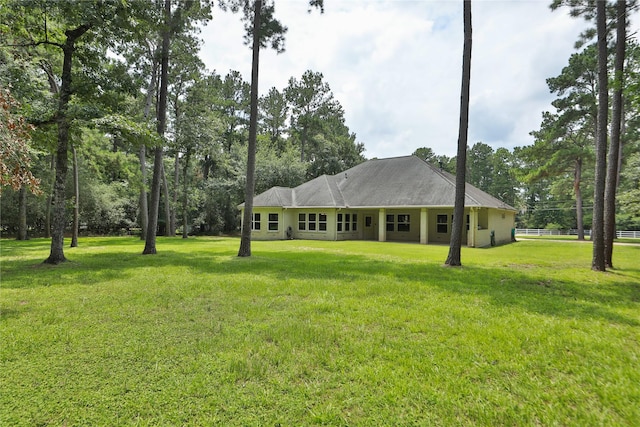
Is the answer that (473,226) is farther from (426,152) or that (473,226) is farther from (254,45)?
(426,152)

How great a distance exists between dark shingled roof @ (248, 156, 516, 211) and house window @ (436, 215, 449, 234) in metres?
2.30

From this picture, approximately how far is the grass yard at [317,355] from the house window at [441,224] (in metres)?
13.4

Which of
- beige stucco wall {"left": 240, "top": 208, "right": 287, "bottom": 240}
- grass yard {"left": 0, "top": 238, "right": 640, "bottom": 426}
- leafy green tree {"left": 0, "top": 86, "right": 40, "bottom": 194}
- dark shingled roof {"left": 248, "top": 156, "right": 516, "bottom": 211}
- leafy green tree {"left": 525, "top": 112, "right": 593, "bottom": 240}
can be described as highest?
leafy green tree {"left": 525, "top": 112, "right": 593, "bottom": 240}

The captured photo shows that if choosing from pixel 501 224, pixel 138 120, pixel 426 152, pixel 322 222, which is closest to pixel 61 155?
pixel 138 120

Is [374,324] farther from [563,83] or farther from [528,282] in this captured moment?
[563,83]

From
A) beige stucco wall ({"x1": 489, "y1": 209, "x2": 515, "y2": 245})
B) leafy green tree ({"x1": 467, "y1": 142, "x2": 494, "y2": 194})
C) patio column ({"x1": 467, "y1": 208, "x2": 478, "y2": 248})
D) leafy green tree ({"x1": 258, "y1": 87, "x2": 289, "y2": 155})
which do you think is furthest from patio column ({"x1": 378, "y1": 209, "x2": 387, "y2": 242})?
leafy green tree ({"x1": 467, "y1": 142, "x2": 494, "y2": 194})

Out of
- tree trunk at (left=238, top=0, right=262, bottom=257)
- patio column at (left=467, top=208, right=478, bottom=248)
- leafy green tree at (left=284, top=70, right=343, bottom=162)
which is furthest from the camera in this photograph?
leafy green tree at (left=284, top=70, right=343, bottom=162)

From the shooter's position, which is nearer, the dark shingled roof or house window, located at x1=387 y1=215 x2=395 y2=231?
the dark shingled roof

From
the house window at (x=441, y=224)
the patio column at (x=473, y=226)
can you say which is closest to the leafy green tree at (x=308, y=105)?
the house window at (x=441, y=224)

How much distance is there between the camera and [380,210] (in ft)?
66.4

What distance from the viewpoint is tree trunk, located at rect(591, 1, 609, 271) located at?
9031mm

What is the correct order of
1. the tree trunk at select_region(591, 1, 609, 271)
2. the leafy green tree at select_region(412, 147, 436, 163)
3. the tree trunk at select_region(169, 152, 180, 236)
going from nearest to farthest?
the tree trunk at select_region(591, 1, 609, 271) < the tree trunk at select_region(169, 152, 180, 236) < the leafy green tree at select_region(412, 147, 436, 163)

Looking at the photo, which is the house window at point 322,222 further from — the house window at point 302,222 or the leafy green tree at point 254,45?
the leafy green tree at point 254,45

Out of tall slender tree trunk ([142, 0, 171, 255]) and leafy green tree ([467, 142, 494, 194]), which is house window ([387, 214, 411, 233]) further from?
leafy green tree ([467, 142, 494, 194])
